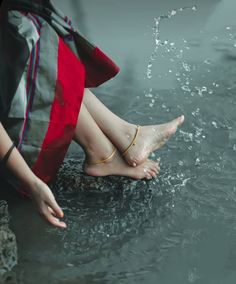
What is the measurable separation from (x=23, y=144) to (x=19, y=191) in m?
0.13

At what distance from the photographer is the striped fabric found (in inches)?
52.1

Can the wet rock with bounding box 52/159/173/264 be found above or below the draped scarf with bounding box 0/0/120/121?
below

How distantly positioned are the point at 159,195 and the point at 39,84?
42cm

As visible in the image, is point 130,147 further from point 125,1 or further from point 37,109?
point 125,1

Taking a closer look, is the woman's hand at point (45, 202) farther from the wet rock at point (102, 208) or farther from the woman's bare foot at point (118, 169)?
the woman's bare foot at point (118, 169)

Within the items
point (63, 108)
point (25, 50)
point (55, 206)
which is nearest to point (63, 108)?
point (63, 108)

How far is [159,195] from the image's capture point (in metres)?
1.54

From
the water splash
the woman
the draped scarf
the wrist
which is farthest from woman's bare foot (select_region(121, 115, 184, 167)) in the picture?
the water splash

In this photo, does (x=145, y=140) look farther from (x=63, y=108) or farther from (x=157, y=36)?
(x=157, y=36)

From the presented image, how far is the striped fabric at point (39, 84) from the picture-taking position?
1.32m

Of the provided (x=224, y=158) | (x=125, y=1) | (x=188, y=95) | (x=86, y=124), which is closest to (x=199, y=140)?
(x=224, y=158)

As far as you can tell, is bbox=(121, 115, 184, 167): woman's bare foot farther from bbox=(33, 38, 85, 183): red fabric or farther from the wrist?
the wrist

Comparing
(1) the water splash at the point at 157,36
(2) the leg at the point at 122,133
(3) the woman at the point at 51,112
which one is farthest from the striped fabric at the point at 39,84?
(1) the water splash at the point at 157,36

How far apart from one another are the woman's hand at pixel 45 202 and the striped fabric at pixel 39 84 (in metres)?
0.14
